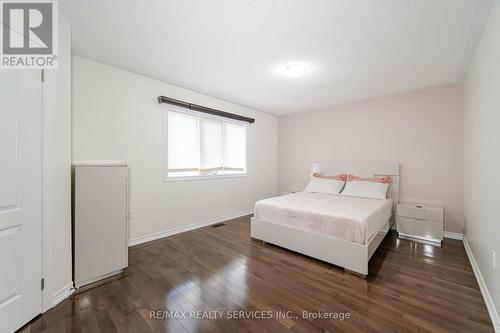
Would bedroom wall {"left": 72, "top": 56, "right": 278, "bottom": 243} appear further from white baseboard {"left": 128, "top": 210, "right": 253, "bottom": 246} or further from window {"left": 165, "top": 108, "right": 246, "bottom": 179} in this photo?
window {"left": 165, "top": 108, "right": 246, "bottom": 179}

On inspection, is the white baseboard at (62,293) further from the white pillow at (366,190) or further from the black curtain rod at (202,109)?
the white pillow at (366,190)

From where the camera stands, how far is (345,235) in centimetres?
221

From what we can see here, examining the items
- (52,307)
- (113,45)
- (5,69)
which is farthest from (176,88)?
(52,307)

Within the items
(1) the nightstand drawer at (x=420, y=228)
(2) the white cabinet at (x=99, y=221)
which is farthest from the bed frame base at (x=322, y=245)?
(2) the white cabinet at (x=99, y=221)

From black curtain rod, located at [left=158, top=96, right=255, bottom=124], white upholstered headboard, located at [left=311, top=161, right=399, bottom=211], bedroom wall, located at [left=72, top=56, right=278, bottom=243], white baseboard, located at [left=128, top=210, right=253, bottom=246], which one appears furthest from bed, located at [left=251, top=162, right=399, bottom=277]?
black curtain rod, located at [left=158, top=96, right=255, bottom=124]

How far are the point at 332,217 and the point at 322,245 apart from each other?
351mm

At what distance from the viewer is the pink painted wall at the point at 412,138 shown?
3119 millimetres

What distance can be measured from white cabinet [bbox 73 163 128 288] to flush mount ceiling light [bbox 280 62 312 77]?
7.60ft

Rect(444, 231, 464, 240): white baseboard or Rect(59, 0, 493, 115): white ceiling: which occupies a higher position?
Rect(59, 0, 493, 115): white ceiling

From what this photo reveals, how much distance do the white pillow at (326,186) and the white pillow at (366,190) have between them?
0.14 m

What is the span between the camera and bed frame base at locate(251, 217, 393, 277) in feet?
6.85

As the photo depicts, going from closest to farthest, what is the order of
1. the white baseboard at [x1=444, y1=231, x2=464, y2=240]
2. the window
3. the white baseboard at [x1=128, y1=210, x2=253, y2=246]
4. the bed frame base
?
the bed frame base
the white baseboard at [x1=128, y1=210, x2=253, y2=246]
the white baseboard at [x1=444, y1=231, x2=464, y2=240]
the window

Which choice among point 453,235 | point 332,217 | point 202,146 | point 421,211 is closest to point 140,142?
point 202,146

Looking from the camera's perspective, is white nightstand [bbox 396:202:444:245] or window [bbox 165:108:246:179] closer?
white nightstand [bbox 396:202:444:245]
